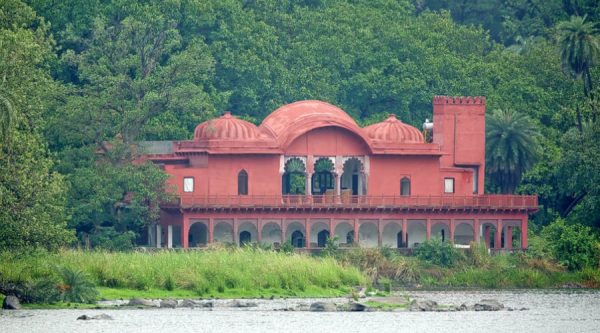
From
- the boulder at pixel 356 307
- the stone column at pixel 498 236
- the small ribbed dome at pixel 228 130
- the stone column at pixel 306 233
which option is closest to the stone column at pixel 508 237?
the stone column at pixel 498 236

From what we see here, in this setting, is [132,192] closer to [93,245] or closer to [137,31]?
[93,245]

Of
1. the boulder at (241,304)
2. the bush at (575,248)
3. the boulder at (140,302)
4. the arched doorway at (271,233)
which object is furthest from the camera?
the arched doorway at (271,233)

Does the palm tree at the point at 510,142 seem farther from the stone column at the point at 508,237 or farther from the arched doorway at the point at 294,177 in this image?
the arched doorway at the point at 294,177

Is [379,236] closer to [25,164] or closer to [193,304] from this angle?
[25,164]

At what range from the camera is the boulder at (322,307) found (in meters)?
76.1

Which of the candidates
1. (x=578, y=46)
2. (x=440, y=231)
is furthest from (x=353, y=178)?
(x=578, y=46)

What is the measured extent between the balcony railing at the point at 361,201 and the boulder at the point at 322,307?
18573 mm

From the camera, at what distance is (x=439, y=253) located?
9269 centimetres

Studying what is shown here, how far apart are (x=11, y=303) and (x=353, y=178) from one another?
28.9 m

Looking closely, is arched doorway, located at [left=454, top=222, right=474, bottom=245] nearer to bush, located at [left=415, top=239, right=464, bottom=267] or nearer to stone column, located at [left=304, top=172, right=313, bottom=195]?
bush, located at [left=415, top=239, right=464, bottom=267]

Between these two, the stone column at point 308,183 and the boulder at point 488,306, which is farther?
the stone column at point 308,183

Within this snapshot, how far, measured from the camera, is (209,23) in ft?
355

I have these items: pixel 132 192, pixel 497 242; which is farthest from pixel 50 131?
pixel 497 242

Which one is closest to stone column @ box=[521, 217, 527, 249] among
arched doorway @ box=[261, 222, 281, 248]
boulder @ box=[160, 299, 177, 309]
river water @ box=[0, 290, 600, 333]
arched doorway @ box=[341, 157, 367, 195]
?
arched doorway @ box=[341, 157, 367, 195]
